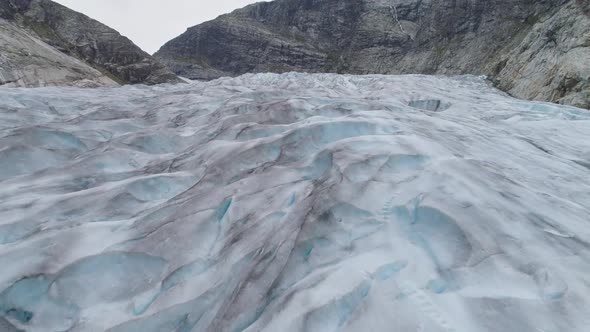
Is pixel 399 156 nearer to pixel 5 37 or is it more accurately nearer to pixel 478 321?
pixel 478 321

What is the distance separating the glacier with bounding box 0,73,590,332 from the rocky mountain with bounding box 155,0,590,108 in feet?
89.3

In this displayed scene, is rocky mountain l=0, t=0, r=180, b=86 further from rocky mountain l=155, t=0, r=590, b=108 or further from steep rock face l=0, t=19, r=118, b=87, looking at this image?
rocky mountain l=155, t=0, r=590, b=108

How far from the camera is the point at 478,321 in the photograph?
2076mm

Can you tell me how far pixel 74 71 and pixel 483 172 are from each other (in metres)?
32.5

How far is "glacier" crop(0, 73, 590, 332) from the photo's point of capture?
229 cm

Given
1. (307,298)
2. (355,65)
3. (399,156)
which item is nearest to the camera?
(307,298)

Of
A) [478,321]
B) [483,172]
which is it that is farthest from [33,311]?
[483,172]

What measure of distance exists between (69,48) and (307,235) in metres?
44.7

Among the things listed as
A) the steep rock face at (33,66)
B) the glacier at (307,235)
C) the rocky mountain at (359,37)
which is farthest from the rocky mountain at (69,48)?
the rocky mountain at (359,37)

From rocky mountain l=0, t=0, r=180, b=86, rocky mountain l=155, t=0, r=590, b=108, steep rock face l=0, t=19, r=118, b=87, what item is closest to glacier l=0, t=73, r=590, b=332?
steep rock face l=0, t=19, r=118, b=87

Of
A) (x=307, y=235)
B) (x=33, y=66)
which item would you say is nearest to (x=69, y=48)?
(x=33, y=66)

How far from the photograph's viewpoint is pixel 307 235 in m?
2.93

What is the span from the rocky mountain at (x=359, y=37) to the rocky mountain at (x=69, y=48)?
28.4 meters

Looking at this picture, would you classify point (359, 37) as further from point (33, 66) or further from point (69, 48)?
point (33, 66)
